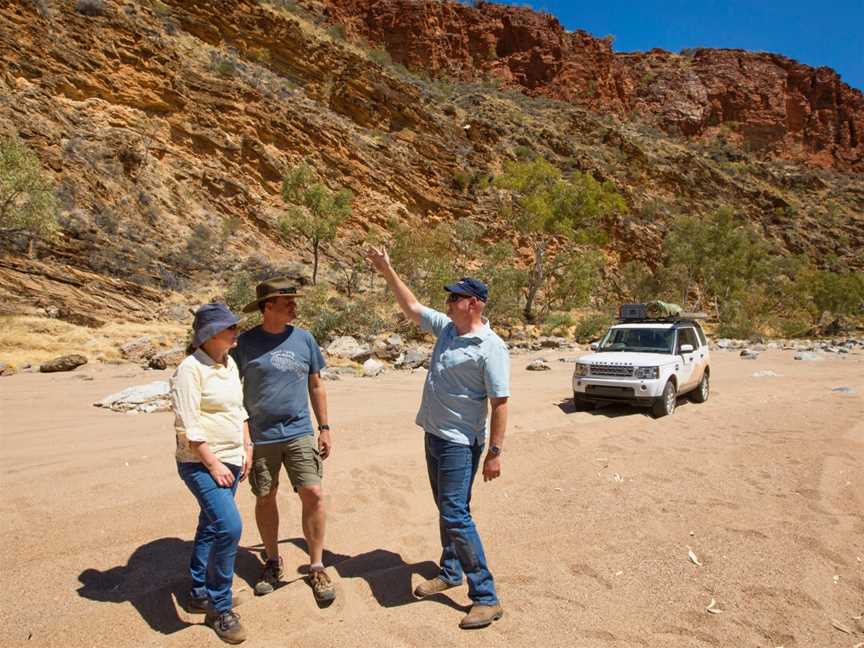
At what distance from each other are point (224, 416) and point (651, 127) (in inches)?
3122

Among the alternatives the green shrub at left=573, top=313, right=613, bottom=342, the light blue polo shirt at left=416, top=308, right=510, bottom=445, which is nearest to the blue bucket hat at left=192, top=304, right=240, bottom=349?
the light blue polo shirt at left=416, top=308, right=510, bottom=445

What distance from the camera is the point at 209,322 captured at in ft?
8.54

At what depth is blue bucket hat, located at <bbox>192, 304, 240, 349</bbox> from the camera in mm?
2574

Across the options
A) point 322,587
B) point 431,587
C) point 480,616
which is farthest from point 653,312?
point 322,587

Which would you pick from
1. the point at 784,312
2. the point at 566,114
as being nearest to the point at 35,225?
the point at 784,312

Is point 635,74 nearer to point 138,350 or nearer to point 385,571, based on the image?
point 138,350

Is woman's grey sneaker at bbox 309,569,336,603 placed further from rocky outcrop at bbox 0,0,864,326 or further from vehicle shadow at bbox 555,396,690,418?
rocky outcrop at bbox 0,0,864,326

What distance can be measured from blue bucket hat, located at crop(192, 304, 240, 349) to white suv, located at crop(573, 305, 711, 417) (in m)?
6.50

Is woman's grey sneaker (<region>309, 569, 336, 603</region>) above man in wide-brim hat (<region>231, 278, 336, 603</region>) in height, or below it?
below

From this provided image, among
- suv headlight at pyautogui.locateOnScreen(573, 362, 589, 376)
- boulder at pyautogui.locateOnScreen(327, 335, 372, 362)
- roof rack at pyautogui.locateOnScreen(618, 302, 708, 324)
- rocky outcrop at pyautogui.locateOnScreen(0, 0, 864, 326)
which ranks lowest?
boulder at pyautogui.locateOnScreen(327, 335, 372, 362)

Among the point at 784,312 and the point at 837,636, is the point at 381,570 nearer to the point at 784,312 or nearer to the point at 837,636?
the point at 837,636

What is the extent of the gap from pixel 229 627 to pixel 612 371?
21.9 feet

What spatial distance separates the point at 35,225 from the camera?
1431cm

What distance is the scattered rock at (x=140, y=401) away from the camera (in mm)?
7211
